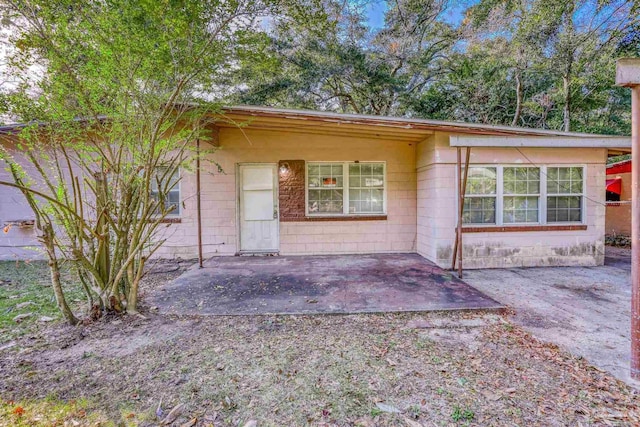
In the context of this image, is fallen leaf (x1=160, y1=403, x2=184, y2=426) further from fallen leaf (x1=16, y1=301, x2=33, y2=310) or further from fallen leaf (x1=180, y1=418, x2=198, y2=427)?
fallen leaf (x1=16, y1=301, x2=33, y2=310)

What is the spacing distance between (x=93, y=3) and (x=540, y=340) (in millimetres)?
5120

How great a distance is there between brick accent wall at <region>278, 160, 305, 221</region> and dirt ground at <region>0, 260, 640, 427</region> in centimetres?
355

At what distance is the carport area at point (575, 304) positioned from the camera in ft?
8.58

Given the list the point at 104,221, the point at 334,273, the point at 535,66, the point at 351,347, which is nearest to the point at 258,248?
the point at 334,273

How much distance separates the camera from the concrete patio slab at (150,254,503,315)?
3.50 meters

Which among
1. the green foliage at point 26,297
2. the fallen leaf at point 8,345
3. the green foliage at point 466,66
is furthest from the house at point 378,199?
the green foliage at point 466,66

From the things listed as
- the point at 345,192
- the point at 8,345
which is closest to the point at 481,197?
the point at 345,192

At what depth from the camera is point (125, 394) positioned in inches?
80.3

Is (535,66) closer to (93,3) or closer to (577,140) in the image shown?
(577,140)

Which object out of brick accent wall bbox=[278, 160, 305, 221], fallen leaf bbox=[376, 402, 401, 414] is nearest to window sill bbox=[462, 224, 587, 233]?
brick accent wall bbox=[278, 160, 305, 221]

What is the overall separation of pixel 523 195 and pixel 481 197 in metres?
0.81

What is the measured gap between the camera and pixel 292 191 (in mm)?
6461

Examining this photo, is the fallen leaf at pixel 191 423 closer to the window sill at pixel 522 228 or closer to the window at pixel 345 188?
the window at pixel 345 188

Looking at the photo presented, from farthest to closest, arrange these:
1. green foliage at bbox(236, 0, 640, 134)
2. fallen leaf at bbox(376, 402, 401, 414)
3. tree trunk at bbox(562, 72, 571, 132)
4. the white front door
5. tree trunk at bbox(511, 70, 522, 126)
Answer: tree trunk at bbox(511, 70, 522, 126) < tree trunk at bbox(562, 72, 571, 132) < green foliage at bbox(236, 0, 640, 134) < the white front door < fallen leaf at bbox(376, 402, 401, 414)
